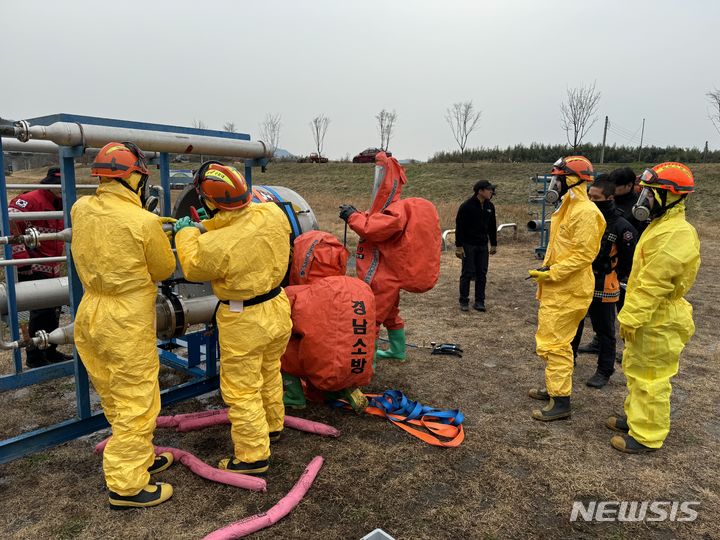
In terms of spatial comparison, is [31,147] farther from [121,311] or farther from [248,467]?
[248,467]

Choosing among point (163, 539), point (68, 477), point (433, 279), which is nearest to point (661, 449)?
point (433, 279)

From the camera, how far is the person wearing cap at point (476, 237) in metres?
7.32

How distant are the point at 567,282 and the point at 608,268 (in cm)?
91

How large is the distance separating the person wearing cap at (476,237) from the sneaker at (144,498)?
5.20 meters

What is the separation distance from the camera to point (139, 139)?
339 centimetres

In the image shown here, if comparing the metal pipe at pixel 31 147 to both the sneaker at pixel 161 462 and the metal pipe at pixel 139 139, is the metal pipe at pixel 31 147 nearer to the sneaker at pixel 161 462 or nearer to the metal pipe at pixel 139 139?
the metal pipe at pixel 139 139

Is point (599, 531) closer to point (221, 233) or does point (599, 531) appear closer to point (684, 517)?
point (684, 517)

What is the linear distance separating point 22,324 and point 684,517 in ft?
17.0

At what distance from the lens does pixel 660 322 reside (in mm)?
3465

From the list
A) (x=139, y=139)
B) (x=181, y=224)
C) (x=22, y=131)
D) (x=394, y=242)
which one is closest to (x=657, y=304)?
(x=394, y=242)

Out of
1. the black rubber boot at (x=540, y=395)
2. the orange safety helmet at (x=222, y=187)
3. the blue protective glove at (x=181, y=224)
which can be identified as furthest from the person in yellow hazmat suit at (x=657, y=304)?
the blue protective glove at (x=181, y=224)

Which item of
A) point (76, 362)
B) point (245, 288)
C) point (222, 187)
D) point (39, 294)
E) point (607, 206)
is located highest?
point (222, 187)

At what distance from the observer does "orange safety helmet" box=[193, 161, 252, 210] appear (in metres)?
2.97

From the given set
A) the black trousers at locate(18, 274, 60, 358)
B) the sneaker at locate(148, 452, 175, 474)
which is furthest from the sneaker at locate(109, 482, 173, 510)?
the black trousers at locate(18, 274, 60, 358)
